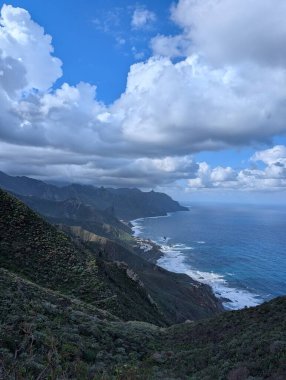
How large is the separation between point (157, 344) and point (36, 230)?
28340 mm

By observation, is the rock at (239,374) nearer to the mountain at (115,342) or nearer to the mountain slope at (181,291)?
the mountain at (115,342)

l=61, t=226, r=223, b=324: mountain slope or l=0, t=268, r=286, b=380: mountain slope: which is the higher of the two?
l=0, t=268, r=286, b=380: mountain slope

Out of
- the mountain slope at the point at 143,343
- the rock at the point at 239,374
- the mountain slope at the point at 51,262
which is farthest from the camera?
the mountain slope at the point at 51,262

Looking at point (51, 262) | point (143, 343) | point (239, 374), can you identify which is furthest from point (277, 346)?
point (51, 262)

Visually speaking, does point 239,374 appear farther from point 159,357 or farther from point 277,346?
point 159,357

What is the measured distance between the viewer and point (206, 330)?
942 inches

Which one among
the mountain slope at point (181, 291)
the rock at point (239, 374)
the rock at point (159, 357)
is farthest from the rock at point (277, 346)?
the mountain slope at point (181, 291)

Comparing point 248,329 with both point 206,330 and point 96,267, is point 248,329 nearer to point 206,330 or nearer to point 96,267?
point 206,330

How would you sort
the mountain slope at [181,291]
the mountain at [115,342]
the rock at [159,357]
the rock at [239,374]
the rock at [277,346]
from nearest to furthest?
the mountain at [115,342], the rock at [239,374], the rock at [277,346], the rock at [159,357], the mountain slope at [181,291]

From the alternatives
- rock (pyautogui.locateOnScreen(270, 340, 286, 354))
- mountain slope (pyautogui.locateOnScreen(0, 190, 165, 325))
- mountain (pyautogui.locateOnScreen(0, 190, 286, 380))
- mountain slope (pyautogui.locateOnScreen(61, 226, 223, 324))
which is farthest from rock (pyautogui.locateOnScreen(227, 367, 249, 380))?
mountain slope (pyautogui.locateOnScreen(61, 226, 223, 324))

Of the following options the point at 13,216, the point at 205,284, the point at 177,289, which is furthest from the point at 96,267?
the point at 205,284

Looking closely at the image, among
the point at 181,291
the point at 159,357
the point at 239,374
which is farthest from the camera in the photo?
the point at 181,291

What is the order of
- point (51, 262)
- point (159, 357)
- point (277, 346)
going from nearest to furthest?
point (277, 346), point (159, 357), point (51, 262)

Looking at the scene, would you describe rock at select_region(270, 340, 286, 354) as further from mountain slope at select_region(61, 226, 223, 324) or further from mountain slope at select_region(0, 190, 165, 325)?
mountain slope at select_region(61, 226, 223, 324)
